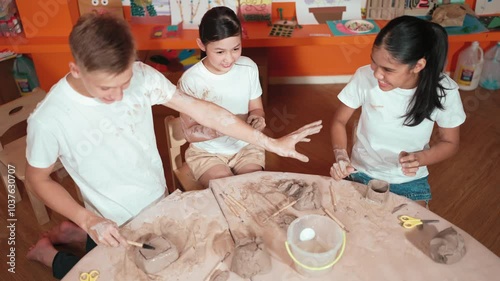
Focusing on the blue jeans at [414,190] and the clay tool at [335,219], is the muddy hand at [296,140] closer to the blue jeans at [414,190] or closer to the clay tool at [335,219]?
the clay tool at [335,219]

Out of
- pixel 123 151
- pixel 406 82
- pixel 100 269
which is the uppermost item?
pixel 406 82

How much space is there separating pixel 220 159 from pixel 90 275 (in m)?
0.91

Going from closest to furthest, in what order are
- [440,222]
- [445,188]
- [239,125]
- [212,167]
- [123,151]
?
[440,222], [123,151], [239,125], [212,167], [445,188]

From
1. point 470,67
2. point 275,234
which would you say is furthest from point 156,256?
point 470,67

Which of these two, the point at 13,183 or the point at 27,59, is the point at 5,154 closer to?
the point at 13,183

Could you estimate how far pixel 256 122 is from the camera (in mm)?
2119

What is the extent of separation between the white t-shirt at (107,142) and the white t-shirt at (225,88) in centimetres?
35

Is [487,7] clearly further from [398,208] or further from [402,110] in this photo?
[398,208]

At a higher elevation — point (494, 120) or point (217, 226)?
point (217, 226)

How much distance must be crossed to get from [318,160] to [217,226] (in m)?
1.53

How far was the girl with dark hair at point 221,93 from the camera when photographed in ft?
6.66

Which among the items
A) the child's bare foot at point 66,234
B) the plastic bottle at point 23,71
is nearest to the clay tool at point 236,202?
the child's bare foot at point 66,234

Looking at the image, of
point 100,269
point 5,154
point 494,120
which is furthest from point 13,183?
point 494,120

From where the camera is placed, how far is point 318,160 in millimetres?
3020
